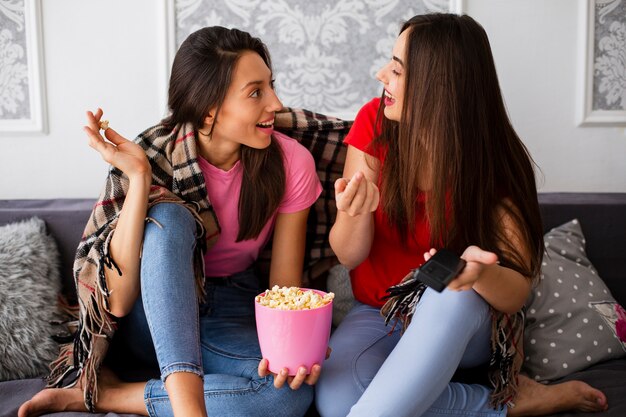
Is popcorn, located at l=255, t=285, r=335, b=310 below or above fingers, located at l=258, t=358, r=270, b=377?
above

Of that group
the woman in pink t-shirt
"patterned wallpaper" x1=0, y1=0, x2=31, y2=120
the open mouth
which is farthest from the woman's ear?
"patterned wallpaper" x1=0, y1=0, x2=31, y2=120

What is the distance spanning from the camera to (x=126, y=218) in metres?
1.37

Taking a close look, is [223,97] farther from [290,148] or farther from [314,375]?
[314,375]

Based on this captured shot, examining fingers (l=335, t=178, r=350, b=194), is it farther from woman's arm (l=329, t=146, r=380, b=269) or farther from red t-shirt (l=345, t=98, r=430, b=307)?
red t-shirt (l=345, t=98, r=430, b=307)

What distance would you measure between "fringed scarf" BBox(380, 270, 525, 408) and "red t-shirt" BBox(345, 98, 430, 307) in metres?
0.17

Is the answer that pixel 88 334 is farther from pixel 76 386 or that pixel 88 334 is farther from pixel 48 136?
pixel 48 136

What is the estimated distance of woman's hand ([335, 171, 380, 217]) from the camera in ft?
4.02

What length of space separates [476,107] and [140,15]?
111cm

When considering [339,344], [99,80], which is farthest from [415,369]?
[99,80]

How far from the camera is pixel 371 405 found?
1197mm

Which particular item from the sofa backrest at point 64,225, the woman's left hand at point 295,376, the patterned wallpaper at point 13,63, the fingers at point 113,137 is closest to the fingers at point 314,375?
the woman's left hand at point 295,376

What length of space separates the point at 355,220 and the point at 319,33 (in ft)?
2.61

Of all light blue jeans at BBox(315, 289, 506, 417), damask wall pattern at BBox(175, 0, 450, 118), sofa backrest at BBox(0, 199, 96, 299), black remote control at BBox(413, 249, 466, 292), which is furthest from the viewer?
damask wall pattern at BBox(175, 0, 450, 118)

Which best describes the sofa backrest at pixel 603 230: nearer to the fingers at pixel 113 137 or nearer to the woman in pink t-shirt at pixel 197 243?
the woman in pink t-shirt at pixel 197 243
